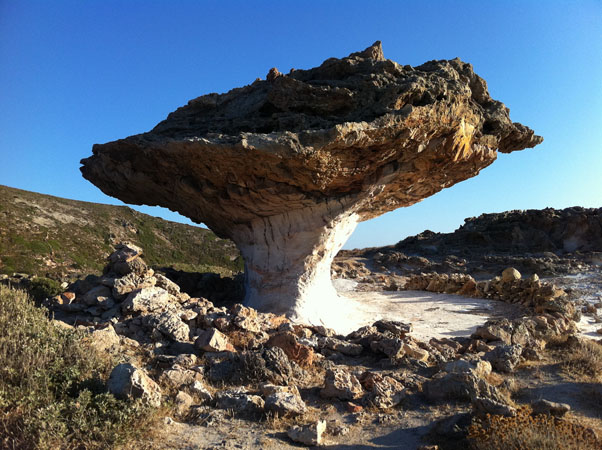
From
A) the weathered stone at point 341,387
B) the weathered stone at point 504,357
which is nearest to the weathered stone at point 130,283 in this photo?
the weathered stone at point 341,387

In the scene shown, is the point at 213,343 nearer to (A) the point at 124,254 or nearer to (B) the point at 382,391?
(B) the point at 382,391

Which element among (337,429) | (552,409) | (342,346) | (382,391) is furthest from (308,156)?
(552,409)

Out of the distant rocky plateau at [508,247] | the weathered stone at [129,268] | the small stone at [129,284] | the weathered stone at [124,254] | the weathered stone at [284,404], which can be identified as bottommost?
the weathered stone at [284,404]

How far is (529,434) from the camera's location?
3262 mm

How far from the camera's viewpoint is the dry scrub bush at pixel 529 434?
3.12m

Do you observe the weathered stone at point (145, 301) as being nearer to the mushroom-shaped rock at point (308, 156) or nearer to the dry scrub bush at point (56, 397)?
the dry scrub bush at point (56, 397)

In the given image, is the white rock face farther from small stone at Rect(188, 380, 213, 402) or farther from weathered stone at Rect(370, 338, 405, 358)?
small stone at Rect(188, 380, 213, 402)

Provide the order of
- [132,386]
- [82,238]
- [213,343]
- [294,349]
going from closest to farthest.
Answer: [132,386]
[213,343]
[294,349]
[82,238]

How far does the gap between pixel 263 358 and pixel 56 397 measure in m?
2.39

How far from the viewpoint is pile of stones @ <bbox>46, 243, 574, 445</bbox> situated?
4.14 meters

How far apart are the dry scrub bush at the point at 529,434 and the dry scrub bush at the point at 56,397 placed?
3.04 meters

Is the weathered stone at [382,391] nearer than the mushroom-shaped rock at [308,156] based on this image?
Yes

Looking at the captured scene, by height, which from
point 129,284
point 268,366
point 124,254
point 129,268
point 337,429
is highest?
point 124,254

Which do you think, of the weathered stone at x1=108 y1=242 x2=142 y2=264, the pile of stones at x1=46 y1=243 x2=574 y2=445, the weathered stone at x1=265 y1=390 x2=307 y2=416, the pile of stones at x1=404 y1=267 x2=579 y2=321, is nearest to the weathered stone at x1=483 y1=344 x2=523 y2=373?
the pile of stones at x1=46 y1=243 x2=574 y2=445
